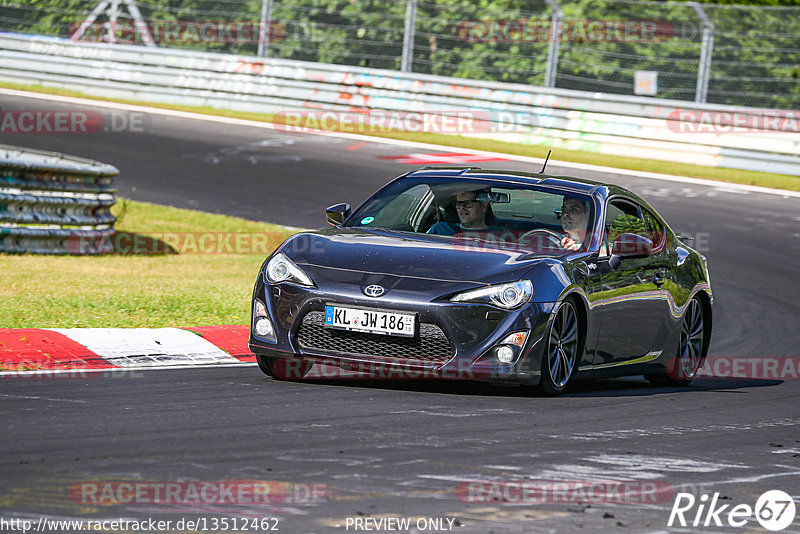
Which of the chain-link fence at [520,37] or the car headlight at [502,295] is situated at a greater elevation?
the chain-link fence at [520,37]

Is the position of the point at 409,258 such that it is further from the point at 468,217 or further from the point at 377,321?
the point at 468,217

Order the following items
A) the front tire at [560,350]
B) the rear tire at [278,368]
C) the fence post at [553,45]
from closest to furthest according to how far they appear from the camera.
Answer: the front tire at [560,350], the rear tire at [278,368], the fence post at [553,45]

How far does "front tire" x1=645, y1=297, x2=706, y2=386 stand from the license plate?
2.71m

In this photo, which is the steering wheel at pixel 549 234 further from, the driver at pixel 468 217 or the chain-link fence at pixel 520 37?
the chain-link fence at pixel 520 37

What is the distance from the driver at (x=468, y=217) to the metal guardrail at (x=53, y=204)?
594 cm

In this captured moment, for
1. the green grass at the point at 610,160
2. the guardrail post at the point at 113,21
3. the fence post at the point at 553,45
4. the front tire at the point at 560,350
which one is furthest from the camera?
the guardrail post at the point at 113,21

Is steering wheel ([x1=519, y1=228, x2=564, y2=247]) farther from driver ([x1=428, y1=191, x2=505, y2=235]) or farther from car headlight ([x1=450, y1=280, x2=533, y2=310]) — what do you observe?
car headlight ([x1=450, y1=280, x2=533, y2=310])

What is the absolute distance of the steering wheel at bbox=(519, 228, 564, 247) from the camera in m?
8.56

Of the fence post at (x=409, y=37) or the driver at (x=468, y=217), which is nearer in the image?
the driver at (x=468, y=217)

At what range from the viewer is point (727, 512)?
17.5 feet

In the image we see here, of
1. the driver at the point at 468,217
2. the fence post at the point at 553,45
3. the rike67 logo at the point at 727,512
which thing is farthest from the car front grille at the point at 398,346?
the fence post at the point at 553,45

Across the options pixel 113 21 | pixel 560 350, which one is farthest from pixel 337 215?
pixel 113 21

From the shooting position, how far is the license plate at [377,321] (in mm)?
7480

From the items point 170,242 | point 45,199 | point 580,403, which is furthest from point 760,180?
point 580,403
